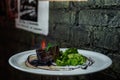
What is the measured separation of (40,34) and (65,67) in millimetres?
951

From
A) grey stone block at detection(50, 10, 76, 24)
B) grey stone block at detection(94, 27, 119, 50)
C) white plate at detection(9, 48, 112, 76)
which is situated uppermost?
A: grey stone block at detection(50, 10, 76, 24)

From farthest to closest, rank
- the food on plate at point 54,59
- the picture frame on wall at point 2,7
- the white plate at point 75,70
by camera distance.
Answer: the picture frame on wall at point 2,7, the food on plate at point 54,59, the white plate at point 75,70

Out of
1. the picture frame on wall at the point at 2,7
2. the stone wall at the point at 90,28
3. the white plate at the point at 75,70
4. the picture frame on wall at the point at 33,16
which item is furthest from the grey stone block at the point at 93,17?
the picture frame on wall at the point at 2,7

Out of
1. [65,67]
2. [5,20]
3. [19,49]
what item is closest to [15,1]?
[5,20]

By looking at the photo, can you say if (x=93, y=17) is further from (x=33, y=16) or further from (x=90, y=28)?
(x=33, y=16)

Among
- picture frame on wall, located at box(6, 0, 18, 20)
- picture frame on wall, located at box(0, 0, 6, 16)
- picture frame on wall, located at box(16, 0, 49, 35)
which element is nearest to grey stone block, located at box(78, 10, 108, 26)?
picture frame on wall, located at box(16, 0, 49, 35)

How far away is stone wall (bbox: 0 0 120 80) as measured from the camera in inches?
47.5

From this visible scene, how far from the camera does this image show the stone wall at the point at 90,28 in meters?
1.21

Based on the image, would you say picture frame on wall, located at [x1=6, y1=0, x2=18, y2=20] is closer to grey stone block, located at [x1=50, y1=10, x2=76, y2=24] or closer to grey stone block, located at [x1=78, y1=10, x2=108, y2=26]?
grey stone block, located at [x1=50, y1=10, x2=76, y2=24]

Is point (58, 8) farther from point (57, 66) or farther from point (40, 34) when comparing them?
point (57, 66)

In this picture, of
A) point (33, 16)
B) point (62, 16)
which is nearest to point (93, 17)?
point (62, 16)

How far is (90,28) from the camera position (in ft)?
4.45

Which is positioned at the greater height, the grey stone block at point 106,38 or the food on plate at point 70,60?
the grey stone block at point 106,38

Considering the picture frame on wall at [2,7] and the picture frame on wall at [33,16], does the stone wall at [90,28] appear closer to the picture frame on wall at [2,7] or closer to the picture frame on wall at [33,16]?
the picture frame on wall at [33,16]
